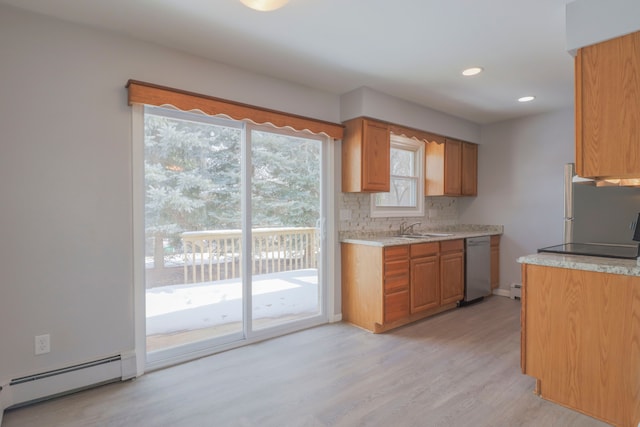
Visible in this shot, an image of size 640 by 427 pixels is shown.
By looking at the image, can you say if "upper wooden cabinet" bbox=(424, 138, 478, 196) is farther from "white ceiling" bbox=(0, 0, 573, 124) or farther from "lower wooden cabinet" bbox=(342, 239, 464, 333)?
"white ceiling" bbox=(0, 0, 573, 124)

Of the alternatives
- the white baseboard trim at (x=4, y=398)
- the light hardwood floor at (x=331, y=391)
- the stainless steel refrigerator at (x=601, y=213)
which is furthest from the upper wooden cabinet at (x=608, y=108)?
the white baseboard trim at (x=4, y=398)

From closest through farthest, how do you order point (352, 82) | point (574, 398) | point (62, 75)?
1. point (574, 398)
2. point (62, 75)
3. point (352, 82)

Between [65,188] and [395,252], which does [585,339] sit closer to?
[395,252]

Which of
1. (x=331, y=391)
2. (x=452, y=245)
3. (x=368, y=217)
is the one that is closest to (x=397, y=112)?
(x=368, y=217)

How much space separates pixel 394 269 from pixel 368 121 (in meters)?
1.54

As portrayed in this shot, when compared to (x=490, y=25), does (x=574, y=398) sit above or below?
below

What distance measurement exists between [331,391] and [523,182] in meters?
3.89

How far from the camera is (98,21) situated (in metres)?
A: 2.22

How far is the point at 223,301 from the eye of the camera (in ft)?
9.93

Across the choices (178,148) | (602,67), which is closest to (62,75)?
(178,148)

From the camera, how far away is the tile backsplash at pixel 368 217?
12.2ft

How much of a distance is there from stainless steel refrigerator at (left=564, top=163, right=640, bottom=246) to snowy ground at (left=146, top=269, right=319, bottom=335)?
2.73 metres

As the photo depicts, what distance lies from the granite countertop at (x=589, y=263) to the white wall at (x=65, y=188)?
2800mm

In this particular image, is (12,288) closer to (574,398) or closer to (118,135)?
(118,135)
